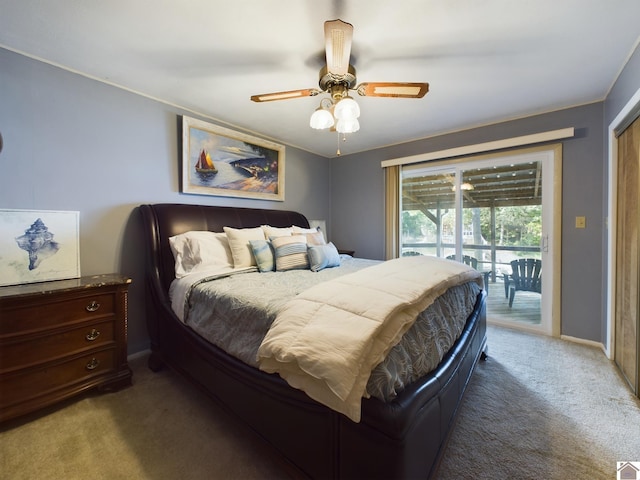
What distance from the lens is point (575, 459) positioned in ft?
4.32

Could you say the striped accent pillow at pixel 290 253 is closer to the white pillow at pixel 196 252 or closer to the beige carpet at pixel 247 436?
the white pillow at pixel 196 252

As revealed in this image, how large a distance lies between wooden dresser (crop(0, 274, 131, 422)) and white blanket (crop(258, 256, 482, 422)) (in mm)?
1487

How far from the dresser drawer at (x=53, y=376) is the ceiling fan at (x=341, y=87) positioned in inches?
85.1

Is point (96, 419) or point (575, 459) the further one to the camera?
point (96, 419)

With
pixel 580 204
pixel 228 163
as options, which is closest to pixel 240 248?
pixel 228 163

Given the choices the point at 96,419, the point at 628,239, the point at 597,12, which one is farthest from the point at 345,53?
the point at 96,419

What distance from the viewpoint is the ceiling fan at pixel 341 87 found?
1.42m

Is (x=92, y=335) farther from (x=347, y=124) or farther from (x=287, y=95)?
(x=347, y=124)

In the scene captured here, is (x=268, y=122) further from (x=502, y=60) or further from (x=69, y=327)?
(x=69, y=327)

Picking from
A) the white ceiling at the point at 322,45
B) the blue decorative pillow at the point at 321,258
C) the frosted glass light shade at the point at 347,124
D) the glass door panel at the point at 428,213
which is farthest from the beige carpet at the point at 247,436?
the white ceiling at the point at 322,45

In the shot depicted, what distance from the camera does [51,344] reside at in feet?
5.32

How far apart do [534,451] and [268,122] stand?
3.44 metres

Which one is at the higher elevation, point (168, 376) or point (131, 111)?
point (131, 111)

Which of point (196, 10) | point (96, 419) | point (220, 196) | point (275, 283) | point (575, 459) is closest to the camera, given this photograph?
point (575, 459)
